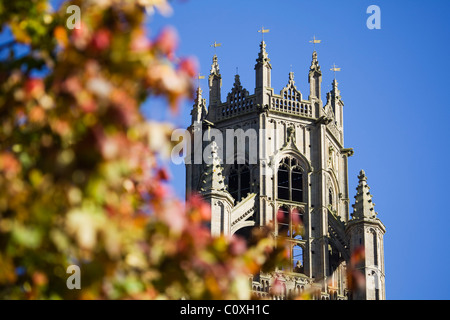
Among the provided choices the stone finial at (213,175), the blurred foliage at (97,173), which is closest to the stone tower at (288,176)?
the stone finial at (213,175)

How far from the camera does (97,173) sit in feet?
31.1

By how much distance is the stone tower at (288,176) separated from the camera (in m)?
53.2

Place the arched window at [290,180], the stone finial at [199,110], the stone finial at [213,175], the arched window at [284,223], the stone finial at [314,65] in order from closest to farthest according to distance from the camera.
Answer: the stone finial at [213,175]
the arched window at [284,223]
the arched window at [290,180]
the stone finial at [199,110]
the stone finial at [314,65]

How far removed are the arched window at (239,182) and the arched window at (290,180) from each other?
184cm

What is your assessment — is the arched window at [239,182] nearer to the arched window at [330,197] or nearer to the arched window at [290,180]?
the arched window at [290,180]

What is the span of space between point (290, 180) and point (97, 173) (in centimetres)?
4839

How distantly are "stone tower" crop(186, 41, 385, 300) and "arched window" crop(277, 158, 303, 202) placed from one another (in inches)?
2.2

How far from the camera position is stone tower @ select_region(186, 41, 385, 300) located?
53250 mm

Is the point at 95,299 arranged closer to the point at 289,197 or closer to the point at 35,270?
the point at 35,270

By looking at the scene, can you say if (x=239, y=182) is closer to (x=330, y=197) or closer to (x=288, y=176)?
(x=288, y=176)

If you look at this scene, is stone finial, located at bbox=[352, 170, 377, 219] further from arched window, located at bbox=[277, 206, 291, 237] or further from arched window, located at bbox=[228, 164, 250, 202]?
arched window, located at bbox=[228, 164, 250, 202]

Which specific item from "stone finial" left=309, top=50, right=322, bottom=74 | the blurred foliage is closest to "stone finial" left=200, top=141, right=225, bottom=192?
"stone finial" left=309, top=50, right=322, bottom=74

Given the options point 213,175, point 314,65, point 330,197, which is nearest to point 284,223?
point 330,197
